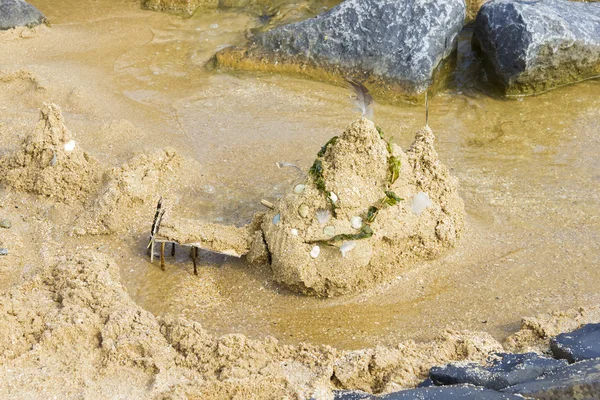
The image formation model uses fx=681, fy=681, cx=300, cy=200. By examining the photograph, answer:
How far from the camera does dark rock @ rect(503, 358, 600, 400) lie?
3.03 m

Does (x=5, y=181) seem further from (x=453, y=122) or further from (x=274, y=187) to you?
(x=453, y=122)

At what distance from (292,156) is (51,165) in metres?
1.92

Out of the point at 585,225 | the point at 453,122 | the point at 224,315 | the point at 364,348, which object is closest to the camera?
the point at 364,348

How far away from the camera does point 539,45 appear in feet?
22.3

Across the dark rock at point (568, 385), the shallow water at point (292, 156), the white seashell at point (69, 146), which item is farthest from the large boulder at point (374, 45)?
the dark rock at point (568, 385)

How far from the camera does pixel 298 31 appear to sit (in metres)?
7.37

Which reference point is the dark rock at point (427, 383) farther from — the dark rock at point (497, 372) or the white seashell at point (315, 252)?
the white seashell at point (315, 252)

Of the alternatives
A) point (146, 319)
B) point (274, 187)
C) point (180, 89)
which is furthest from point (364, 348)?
point (180, 89)

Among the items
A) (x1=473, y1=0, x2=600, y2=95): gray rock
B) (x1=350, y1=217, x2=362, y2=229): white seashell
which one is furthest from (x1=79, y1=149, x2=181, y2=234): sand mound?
(x1=473, y1=0, x2=600, y2=95): gray rock

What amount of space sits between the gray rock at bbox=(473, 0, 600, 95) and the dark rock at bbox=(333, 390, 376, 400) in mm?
4519

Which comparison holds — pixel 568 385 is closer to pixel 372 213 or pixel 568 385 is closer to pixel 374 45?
pixel 372 213

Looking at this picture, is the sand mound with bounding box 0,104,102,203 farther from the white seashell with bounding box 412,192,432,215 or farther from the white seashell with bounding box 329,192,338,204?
the white seashell with bounding box 412,192,432,215

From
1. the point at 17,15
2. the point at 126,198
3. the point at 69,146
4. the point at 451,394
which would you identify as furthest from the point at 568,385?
the point at 17,15

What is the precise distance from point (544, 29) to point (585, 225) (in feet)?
8.97
